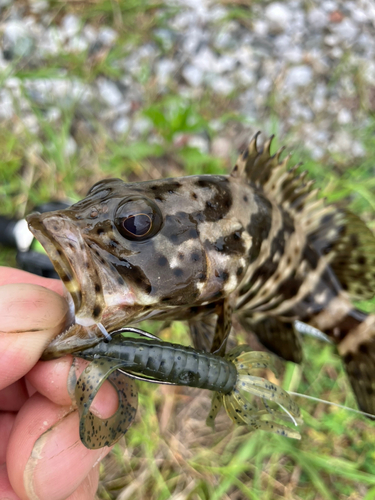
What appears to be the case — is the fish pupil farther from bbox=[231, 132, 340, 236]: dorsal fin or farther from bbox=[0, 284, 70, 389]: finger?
bbox=[231, 132, 340, 236]: dorsal fin

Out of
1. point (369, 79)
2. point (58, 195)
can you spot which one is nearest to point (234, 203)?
point (58, 195)

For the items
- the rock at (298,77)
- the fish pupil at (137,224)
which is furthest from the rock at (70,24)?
the fish pupil at (137,224)

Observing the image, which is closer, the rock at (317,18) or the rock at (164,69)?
the rock at (164,69)

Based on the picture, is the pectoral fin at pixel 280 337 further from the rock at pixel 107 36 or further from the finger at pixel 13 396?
the rock at pixel 107 36

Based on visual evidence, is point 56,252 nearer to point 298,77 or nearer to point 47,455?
point 47,455

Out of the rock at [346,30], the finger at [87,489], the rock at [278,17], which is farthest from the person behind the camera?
the rock at [278,17]

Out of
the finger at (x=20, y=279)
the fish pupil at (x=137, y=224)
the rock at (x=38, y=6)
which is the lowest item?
the finger at (x=20, y=279)

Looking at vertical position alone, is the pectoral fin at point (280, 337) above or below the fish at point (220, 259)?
below

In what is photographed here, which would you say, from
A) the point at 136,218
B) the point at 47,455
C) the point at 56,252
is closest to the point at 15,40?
the point at 136,218
